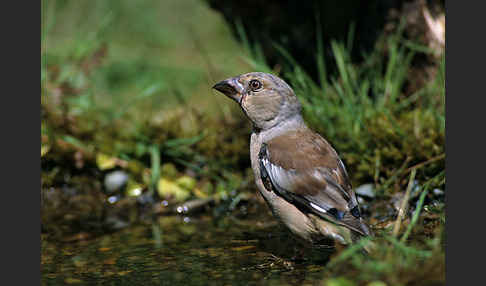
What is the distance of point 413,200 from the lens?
4.30m

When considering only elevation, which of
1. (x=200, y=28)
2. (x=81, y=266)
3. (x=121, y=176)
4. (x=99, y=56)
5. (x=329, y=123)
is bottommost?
(x=81, y=266)

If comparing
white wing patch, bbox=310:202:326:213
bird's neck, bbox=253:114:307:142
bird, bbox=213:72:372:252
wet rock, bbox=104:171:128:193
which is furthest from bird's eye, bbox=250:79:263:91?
wet rock, bbox=104:171:128:193

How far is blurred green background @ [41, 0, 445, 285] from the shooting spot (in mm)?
4594

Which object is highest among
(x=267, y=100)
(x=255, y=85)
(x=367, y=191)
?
(x=255, y=85)

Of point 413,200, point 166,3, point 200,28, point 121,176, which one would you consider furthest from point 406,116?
point 166,3

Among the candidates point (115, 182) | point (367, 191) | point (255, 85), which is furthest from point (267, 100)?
point (115, 182)

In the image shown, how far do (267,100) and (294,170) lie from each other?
640 millimetres

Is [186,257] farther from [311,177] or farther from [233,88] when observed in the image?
[233,88]

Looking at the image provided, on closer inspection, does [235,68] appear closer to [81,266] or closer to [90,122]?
[90,122]

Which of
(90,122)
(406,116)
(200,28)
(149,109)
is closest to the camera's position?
(406,116)

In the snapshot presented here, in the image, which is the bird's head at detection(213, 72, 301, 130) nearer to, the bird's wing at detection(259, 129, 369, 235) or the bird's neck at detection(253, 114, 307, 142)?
the bird's neck at detection(253, 114, 307, 142)

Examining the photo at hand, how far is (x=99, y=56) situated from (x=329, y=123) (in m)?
2.49

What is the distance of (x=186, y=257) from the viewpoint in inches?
145

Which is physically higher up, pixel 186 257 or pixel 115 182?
pixel 115 182
